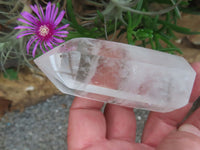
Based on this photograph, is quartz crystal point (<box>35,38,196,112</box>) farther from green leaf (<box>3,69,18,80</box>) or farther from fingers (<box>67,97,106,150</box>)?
green leaf (<box>3,69,18,80</box>)

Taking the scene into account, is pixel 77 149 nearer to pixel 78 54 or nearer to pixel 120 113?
pixel 120 113

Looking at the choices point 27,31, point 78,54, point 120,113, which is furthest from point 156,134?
point 27,31

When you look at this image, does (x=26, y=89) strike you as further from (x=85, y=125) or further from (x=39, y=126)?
(x=85, y=125)

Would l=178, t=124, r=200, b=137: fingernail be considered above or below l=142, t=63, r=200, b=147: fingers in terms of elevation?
above

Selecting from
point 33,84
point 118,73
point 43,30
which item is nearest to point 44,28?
point 43,30

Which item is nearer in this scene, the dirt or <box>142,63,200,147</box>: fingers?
<box>142,63,200,147</box>: fingers

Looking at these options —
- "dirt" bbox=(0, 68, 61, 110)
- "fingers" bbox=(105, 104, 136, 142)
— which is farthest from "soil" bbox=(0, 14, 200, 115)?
"fingers" bbox=(105, 104, 136, 142)

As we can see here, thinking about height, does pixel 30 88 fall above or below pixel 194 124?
below
